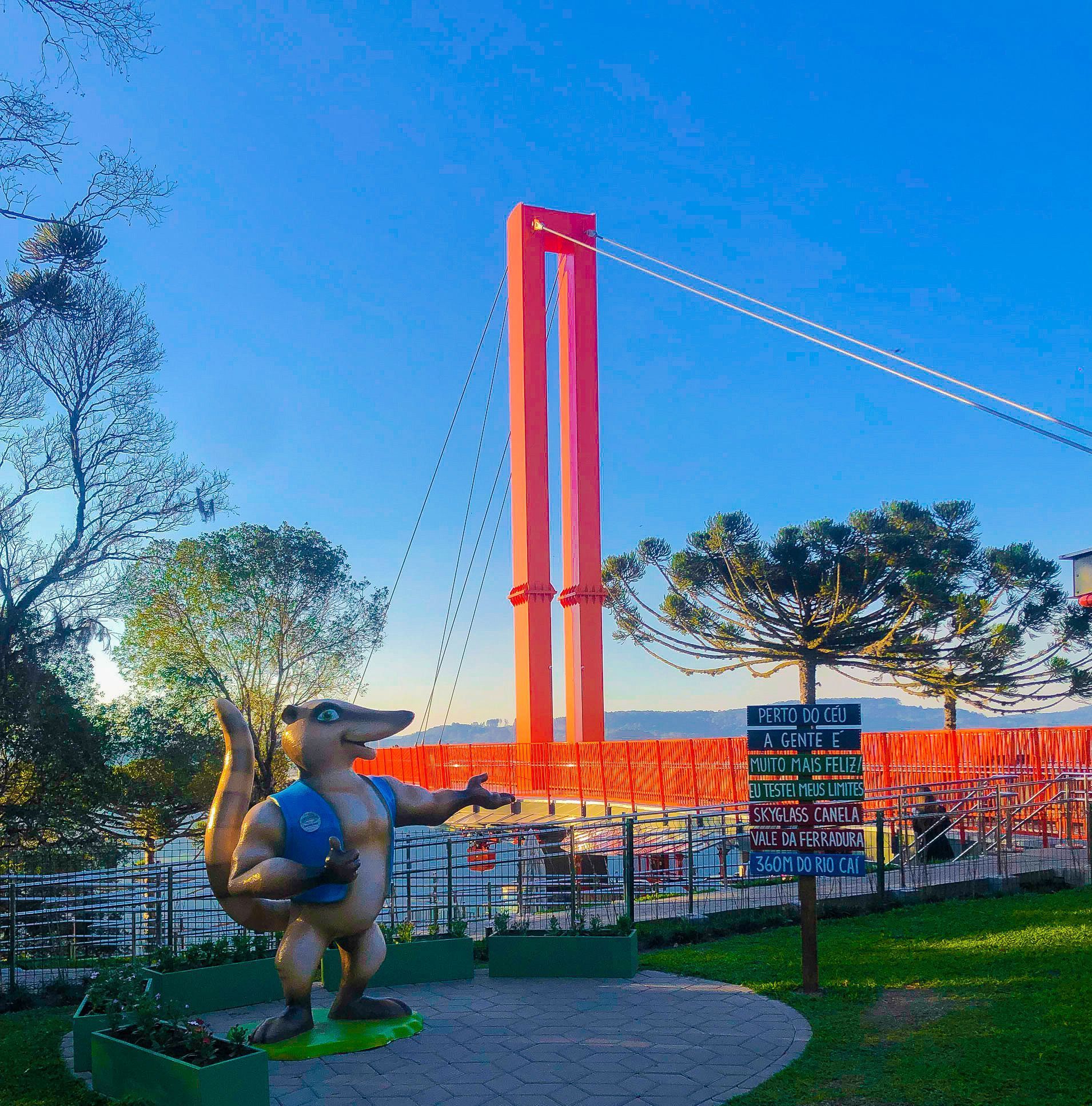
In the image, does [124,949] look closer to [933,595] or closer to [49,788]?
[49,788]

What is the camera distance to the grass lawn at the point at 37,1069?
4.82 m

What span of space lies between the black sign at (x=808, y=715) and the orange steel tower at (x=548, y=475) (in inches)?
635

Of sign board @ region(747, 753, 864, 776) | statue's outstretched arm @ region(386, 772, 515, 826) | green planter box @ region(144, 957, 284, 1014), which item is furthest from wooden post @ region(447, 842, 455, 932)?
sign board @ region(747, 753, 864, 776)

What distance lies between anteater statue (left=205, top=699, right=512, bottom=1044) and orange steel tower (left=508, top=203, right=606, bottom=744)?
1680cm

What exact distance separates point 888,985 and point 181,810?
41.7ft

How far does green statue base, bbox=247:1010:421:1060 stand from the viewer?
210 inches

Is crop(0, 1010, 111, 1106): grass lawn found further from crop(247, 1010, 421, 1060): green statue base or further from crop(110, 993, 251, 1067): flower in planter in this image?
crop(247, 1010, 421, 1060): green statue base

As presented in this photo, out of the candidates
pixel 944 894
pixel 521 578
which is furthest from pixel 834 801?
pixel 521 578

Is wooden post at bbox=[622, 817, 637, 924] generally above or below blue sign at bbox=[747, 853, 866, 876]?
below

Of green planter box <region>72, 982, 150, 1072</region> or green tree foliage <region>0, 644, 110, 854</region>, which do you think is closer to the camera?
green planter box <region>72, 982, 150, 1072</region>

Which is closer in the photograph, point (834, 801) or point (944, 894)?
point (834, 801)

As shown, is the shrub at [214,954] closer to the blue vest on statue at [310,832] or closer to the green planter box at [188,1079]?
the blue vest on statue at [310,832]

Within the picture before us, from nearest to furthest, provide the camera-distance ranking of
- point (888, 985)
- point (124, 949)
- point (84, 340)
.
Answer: point (888, 985) → point (124, 949) → point (84, 340)

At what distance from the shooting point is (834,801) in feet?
21.2
